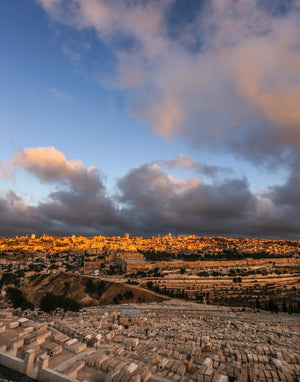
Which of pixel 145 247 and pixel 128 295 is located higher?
pixel 145 247

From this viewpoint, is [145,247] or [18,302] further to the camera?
[145,247]

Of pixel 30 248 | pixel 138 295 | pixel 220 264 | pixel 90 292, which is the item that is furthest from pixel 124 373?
pixel 30 248

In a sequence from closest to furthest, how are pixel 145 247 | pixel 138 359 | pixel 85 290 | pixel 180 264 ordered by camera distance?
pixel 138 359 < pixel 85 290 < pixel 180 264 < pixel 145 247

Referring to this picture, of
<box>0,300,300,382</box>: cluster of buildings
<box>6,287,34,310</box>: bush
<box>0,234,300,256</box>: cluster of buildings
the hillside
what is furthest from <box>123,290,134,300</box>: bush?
<box>0,234,300,256</box>: cluster of buildings

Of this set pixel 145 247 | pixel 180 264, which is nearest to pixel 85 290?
pixel 180 264

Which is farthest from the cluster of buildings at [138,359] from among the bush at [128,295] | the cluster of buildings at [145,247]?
the cluster of buildings at [145,247]

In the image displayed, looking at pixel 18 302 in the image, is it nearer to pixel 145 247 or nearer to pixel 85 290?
pixel 85 290

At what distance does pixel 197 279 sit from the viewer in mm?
63875

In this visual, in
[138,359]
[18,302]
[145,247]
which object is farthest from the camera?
[145,247]

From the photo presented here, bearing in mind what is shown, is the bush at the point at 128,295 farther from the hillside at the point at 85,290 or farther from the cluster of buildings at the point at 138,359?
the cluster of buildings at the point at 138,359

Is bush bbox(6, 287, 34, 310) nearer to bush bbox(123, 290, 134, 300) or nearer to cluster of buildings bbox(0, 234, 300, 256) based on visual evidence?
bush bbox(123, 290, 134, 300)

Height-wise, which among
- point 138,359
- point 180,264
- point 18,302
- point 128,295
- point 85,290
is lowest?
point 85,290

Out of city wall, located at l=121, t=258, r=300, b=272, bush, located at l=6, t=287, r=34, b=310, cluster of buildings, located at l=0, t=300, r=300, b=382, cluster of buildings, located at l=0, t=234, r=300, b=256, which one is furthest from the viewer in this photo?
cluster of buildings, located at l=0, t=234, r=300, b=256

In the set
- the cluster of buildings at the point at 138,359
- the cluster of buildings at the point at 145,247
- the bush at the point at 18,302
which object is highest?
the cluster of buildings at the point at 145,247
